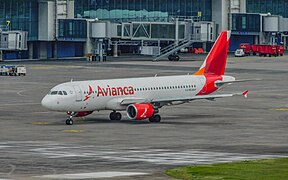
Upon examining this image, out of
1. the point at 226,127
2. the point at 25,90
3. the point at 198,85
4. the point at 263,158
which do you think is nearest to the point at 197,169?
the point at 263,158

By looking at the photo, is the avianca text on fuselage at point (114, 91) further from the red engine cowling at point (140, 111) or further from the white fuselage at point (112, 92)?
the red engine cowling at point (140, 111)

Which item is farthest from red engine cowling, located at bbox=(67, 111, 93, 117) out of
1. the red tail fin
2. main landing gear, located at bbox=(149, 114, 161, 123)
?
the red tail fin

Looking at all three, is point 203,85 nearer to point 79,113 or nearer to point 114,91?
point 114,91

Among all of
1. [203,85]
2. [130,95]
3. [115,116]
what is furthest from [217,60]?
[115,116]

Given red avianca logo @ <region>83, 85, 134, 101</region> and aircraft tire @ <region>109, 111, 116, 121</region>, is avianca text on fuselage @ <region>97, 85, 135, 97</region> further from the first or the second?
aircraft tire @ <region>109, 111, 116, 121</region>

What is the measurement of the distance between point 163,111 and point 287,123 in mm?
15412

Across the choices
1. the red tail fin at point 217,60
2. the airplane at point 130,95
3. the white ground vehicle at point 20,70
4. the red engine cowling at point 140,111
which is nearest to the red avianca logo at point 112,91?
the airplane at point 130,95

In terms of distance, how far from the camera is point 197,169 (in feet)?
171

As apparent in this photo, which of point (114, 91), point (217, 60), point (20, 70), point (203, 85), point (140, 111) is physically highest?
point (217, 60)

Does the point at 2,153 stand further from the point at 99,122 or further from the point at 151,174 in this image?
the point at 99,122

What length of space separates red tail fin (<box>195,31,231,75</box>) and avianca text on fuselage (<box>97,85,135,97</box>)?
1056 centimetres

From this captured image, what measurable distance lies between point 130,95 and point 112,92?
6.55ft

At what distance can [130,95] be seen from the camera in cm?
8462

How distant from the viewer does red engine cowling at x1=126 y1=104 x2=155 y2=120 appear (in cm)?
8188
